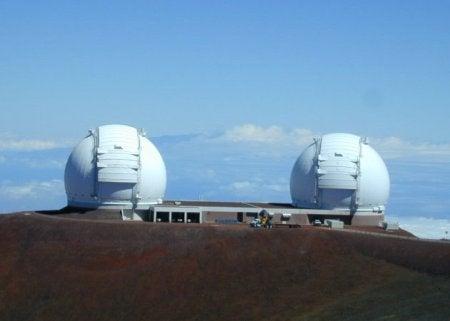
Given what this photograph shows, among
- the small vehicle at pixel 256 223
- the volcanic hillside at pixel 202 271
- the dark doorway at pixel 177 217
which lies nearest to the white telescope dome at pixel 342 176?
the small vehicle at pixel 256 223

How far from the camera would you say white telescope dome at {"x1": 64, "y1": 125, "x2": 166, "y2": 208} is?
2409 inches

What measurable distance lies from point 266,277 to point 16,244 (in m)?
17.8

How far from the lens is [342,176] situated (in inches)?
2506

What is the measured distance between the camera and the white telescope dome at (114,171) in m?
61.2

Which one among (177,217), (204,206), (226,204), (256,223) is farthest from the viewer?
(226,204)

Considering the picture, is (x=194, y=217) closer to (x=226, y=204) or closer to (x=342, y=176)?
(x=226, y=204)

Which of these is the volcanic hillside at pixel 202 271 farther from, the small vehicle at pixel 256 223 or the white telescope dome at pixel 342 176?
the white telescope dome at pixel 342 176

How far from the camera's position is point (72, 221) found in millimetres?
57156

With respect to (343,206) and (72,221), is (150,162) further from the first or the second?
(343,206)

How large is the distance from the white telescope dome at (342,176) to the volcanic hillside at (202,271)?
1068 centimetres

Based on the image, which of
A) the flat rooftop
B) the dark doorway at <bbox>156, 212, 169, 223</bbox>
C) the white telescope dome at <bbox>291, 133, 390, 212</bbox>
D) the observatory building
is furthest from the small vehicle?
the flat rooftop

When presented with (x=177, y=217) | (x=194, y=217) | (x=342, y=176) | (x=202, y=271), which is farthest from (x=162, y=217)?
(x=342, y=176)

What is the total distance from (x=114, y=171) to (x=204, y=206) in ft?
28.0

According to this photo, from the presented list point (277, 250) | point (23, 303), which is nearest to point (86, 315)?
point (23, 303)
